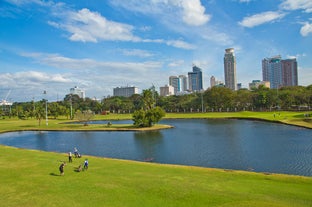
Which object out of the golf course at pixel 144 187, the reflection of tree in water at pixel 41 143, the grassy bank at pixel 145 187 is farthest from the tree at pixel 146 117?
the grassy bank at pixel 145 187

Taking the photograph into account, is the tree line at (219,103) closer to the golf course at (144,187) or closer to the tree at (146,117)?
the tree at (146,117)

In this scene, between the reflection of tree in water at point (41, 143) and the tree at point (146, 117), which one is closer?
the reflection of tree in water at point (41, 143)

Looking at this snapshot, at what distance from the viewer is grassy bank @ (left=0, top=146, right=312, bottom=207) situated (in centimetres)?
1841

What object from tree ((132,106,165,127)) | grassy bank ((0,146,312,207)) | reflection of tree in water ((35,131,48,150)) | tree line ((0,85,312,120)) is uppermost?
tree line ((0,85,312,120))

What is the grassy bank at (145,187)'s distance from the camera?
18.4m

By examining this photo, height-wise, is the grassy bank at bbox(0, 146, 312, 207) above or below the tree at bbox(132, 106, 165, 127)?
below

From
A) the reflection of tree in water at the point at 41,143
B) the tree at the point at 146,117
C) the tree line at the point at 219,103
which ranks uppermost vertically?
the tree line at the point at 219,103

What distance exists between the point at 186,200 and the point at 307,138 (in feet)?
141

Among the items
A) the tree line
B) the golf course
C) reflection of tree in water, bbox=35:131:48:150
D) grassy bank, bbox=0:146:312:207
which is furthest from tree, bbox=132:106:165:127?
grassy bank, bbox=0:146:312:207

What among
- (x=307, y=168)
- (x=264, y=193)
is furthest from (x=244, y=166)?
(x=264, y=193)

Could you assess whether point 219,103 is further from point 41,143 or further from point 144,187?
point 144,187

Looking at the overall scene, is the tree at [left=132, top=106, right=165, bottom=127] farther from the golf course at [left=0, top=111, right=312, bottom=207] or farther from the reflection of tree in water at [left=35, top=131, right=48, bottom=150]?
the golf course at [left=0, top=111, right=312, bottom=207]

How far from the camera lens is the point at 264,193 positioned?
20375 mm

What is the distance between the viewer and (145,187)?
847 inches
